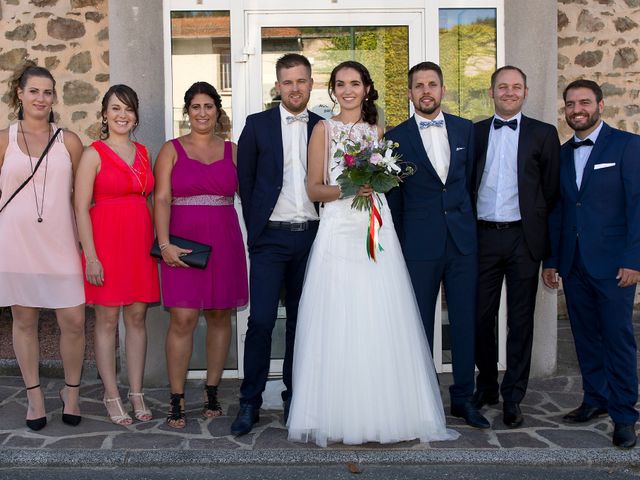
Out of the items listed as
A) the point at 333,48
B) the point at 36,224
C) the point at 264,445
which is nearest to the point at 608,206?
the point at 264,445

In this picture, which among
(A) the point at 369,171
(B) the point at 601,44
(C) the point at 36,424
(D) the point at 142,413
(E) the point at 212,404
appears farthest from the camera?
(B) the point at 601,44

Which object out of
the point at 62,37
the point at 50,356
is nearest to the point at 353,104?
the point at 50,356

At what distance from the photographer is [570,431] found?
16.0 feet

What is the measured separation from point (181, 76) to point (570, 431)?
396cm

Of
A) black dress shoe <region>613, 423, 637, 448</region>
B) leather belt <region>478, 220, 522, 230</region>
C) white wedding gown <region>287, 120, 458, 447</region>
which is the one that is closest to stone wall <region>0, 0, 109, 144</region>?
white wedding gown <region>287, 120, 458, 447</region>

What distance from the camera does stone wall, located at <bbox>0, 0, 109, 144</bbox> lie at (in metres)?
8.42

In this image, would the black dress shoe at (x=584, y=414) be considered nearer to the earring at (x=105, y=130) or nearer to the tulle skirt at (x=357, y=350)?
the tulle skirt at (x=357, y=350)

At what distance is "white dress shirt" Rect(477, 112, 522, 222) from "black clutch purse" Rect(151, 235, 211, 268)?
72.1 inches

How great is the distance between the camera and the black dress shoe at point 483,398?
17.6ft

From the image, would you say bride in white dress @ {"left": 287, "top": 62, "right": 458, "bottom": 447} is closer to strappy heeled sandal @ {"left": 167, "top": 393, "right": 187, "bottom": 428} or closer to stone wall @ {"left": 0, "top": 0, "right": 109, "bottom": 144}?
strappy heeled sandal @ {"left": 167, "top": 393, "right": 187, "bottom": 428}

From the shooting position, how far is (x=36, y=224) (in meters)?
4.76

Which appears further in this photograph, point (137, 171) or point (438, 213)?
point (137, 171)

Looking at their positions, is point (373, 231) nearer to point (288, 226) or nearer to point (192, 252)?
point (288, 226)

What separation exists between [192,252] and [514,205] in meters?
2.12
